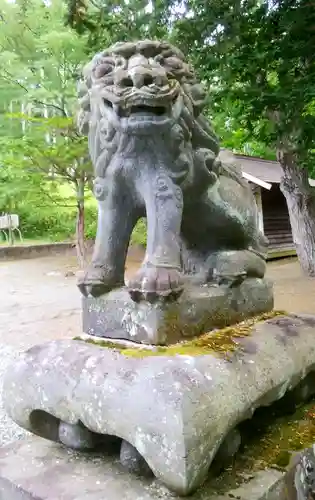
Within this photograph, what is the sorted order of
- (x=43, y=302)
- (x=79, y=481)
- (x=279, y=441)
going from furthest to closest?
(x=43, y=302) < (x=279, y=441) < (x=79, y=481)

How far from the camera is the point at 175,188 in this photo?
1411 mm

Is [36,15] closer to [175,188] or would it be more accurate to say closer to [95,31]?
[95,31]

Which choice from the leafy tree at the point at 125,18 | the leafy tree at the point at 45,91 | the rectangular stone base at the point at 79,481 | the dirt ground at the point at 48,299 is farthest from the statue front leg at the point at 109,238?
the leafy tree at the point at 45,91

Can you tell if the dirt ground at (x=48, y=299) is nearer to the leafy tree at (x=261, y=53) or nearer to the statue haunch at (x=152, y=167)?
the leafy tree at (x=261, y=53)

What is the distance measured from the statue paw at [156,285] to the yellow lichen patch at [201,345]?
0.45ft

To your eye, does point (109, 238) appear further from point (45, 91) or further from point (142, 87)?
point (45, 91)

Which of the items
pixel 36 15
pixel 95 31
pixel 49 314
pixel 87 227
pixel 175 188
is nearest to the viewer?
pixel 175 188

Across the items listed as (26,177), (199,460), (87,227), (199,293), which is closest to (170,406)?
(199,460)

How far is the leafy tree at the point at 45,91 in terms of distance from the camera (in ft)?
24.1

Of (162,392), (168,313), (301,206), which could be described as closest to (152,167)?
(168,313)

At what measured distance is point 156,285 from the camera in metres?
1.31

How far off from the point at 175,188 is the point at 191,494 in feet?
2.69

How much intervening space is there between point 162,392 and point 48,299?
15.9ft

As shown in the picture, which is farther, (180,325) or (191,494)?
(180,325)
